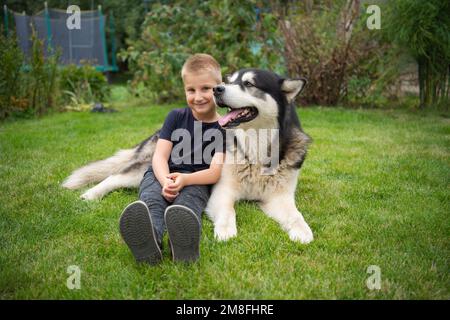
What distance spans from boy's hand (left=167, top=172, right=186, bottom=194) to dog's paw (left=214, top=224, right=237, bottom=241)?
1.34ft

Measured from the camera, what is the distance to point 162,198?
8.77 feet

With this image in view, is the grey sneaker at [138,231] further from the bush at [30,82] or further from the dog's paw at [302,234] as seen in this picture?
the bush at [30,82]

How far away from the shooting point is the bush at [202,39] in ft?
25.3

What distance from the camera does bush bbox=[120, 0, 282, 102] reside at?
25.3ft

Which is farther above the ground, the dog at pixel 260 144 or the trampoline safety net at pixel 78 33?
the trampoline safety net at pixel 78 33

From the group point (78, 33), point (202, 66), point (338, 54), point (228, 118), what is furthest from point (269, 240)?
point (78, 33)

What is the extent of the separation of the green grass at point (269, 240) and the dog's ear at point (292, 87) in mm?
868

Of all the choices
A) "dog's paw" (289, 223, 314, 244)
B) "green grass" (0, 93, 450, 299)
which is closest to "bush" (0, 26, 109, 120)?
"green grass" (0, 93, 450, 299)

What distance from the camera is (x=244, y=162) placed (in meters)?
2.96

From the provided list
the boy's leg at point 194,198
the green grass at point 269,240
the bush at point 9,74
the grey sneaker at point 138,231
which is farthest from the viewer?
→ the bush at point 9,74

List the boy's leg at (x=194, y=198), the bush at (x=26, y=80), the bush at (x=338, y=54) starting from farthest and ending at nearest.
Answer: the bush at (x=338, y=54) < the bush at (x=26, y=80) < the boy's leg at (x=194, y=198)

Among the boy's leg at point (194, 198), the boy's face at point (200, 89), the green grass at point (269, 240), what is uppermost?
the boy's face at point (200, 89)

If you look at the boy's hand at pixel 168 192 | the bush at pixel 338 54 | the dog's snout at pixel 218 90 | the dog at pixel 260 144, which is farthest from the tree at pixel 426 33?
the boy's hand at pixel 168 192

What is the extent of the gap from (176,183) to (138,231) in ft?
2.27
